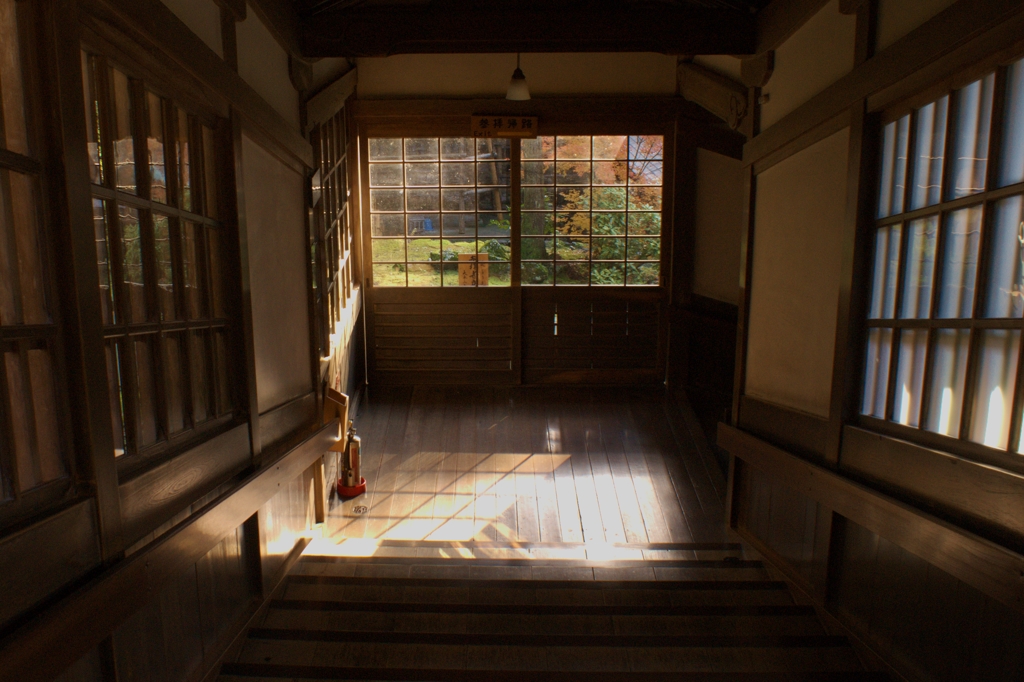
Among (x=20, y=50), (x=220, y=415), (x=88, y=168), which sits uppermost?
(x=20, y=50)

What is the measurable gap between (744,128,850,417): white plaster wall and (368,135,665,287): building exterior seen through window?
7.32 ft

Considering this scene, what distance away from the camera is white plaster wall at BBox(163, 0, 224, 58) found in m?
2.01

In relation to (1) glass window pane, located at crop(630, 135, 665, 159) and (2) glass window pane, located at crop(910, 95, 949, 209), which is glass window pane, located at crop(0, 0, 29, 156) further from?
(1) glass window pane, located at crop(630, 135, 665, 159)

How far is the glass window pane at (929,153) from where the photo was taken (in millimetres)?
1986

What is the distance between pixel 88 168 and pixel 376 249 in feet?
13.4

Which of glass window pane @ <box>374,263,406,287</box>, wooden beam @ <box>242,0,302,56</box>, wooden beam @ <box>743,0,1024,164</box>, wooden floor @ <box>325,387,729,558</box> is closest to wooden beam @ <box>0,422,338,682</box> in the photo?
wooden floor @ <box>325,387,729,558</box>

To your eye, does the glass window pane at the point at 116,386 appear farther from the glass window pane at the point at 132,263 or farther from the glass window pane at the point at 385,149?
the glass window pane at the point at 385,149

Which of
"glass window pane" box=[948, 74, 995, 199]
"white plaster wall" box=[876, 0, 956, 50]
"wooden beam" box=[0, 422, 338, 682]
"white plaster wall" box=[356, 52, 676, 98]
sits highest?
"white plaster wall" box=[356, 52, 676, 98]

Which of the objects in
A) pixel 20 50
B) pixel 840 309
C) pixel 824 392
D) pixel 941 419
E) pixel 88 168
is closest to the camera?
pixel 20 50

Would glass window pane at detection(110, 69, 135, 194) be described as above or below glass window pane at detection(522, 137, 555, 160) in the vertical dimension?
below

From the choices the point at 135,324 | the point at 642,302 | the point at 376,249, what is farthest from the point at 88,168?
the point at 642,302

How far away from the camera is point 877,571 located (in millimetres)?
2268

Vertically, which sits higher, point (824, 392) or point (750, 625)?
point (824, 392)

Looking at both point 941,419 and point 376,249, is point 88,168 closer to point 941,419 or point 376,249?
point 941,419
